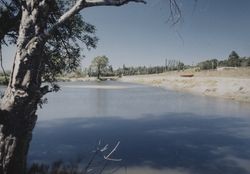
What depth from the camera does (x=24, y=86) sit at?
6.77 meters

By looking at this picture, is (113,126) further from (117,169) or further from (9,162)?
(9,162)

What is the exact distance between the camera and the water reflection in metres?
14.6

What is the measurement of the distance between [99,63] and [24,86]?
612 feet

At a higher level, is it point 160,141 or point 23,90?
point 23,90

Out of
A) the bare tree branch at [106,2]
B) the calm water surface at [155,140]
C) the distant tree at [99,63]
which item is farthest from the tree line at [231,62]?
the bare tree branch at [106,2]

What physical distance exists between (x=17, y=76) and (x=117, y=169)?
304 inches

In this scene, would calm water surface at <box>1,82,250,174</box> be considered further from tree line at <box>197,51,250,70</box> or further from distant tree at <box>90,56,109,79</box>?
distant tree at <box>90,56,109,79</box>

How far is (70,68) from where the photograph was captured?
15.4 meters

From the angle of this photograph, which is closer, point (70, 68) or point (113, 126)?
point (70, 68)

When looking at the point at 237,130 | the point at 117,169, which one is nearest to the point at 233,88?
the point at 237,130

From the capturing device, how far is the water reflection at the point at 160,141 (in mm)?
14555

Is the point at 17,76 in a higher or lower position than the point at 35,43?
lower

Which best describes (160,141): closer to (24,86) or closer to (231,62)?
(24,86)

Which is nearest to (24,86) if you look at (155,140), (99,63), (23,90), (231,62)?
(23,90)
